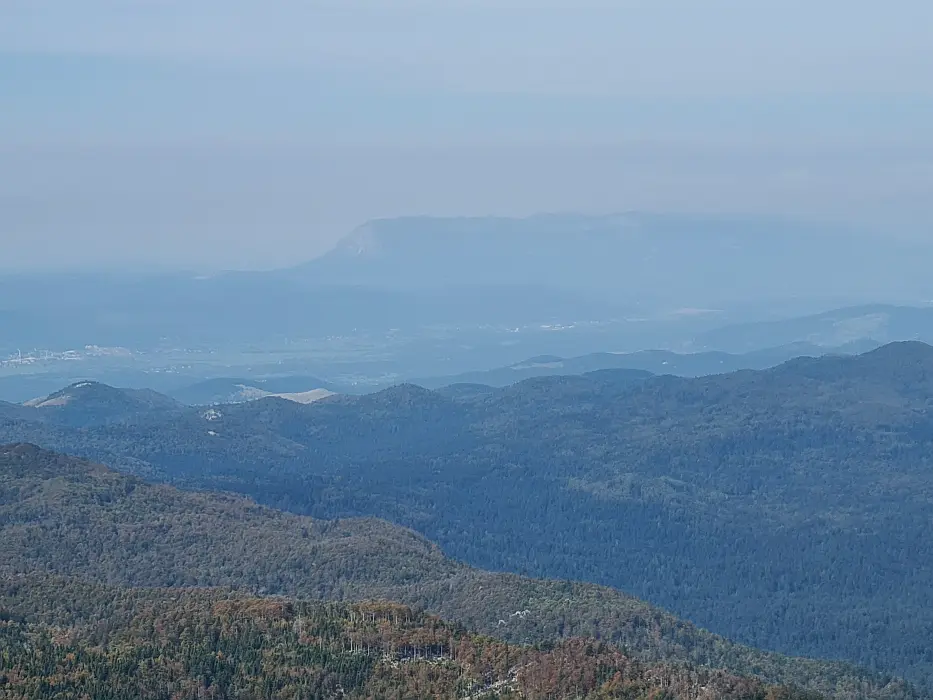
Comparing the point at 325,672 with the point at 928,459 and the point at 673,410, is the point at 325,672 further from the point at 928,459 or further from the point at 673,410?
the point at 673,410

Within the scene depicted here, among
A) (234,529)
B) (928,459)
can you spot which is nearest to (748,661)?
(234,529)

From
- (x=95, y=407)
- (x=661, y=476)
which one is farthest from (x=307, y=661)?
(x=95, y=407)

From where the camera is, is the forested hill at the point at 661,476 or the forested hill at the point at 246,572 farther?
the forested hill at the point at 661,476

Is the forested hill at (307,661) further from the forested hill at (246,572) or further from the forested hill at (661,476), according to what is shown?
the forested hill at (661,476)

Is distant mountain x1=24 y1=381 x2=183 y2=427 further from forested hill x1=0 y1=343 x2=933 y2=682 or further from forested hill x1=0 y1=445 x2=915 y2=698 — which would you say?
forested hill x1=0 y1=445 x2=915 y2=698

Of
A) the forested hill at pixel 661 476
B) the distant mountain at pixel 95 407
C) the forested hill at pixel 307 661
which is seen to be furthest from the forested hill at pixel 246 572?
the distant mountain at pixel 95 407

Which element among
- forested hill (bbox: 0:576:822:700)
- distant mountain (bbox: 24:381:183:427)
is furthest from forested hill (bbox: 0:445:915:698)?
distant mountain (bbox: 24:381:183:427)

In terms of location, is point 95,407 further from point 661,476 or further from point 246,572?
point 246,572
